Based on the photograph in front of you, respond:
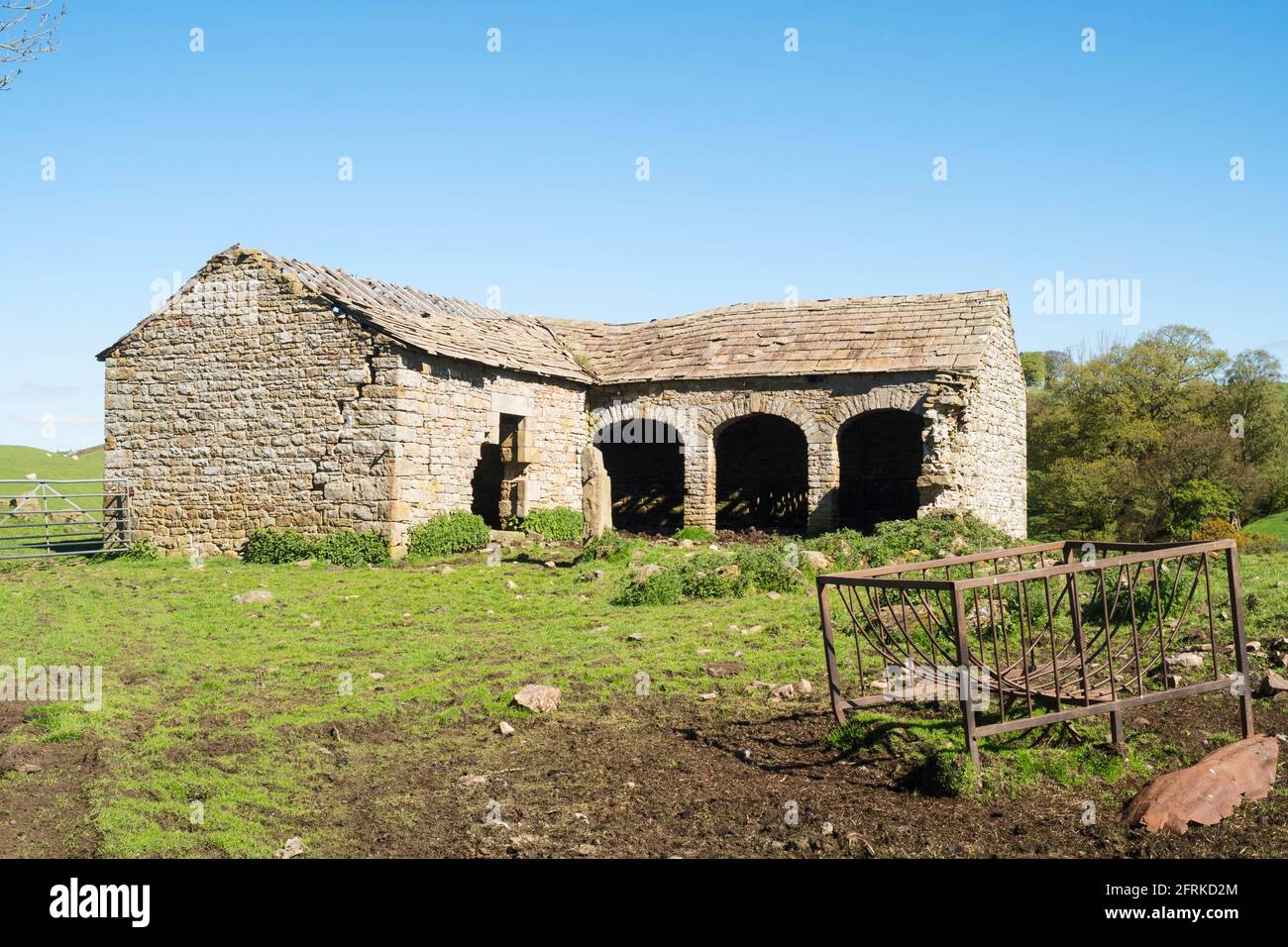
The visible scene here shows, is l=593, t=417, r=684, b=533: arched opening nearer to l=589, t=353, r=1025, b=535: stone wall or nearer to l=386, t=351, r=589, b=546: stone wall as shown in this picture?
l=589, t=353, r=1025, b=535: stone wall

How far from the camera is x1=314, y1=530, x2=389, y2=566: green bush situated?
1636 centimetres

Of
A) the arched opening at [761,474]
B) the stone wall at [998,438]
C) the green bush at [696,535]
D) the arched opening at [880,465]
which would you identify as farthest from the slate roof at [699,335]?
the green bush at [696,535]

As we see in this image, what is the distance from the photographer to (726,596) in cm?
1219

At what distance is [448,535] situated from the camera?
17375 millimetres

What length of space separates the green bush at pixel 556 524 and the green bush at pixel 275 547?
4.35 meters

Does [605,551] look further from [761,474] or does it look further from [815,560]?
[761,474]

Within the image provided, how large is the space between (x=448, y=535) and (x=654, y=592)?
6196 millimetres

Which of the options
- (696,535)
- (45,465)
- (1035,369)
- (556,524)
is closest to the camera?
(556,524)

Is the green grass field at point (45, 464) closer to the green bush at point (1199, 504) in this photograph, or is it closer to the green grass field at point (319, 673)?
the green grass field at point (319, 673)

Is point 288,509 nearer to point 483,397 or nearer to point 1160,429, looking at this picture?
point 483,397

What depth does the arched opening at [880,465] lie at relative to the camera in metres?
23.2

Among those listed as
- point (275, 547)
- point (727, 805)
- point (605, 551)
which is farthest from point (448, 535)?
point (727, 805)
